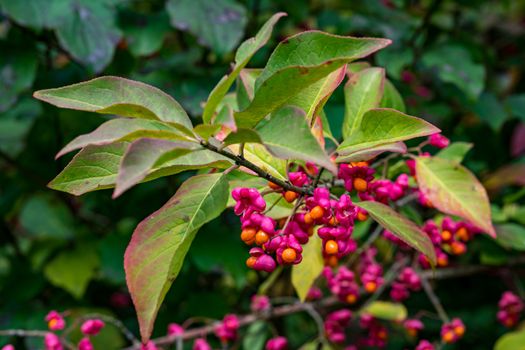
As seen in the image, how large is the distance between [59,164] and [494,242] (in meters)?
1.42

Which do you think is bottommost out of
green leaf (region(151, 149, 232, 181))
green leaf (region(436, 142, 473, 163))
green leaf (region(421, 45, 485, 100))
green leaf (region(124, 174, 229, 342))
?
green leaf (region(421, 45, 485, 100))

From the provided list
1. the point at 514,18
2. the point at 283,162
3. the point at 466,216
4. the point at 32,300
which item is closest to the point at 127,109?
the point at 283,162

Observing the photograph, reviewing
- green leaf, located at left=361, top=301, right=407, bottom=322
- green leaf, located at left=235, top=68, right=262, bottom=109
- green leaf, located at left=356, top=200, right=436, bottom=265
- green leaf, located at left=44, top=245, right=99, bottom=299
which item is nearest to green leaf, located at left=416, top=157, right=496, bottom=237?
green leaf, located at left=356, top=200, right=436, bottom=265

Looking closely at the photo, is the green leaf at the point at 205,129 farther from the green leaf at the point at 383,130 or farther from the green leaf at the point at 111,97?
the green leaf at the point at 383,130

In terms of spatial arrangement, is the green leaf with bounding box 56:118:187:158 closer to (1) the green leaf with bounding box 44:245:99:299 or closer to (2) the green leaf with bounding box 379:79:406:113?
(2) the green leaf with bounding box 379:79:406:113

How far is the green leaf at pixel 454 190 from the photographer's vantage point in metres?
1.00

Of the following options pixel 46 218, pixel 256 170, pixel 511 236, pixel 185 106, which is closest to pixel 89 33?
pixel 185 106

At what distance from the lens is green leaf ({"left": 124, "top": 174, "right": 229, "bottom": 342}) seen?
2.65 feet

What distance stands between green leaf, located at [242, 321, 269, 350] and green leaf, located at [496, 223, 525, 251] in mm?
744

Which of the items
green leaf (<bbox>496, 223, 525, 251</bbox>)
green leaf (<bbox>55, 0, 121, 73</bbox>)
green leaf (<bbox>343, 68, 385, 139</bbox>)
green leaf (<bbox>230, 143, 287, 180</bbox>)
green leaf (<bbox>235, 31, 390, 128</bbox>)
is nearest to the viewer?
green leaf (<bbox>235, 31, 390, 128</bbox>)

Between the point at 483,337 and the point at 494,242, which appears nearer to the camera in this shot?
the point at 494,242

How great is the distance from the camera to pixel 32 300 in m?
2.18

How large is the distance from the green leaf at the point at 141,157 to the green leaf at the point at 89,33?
101 centimetres

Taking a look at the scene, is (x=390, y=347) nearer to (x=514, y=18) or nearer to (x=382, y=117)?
(x=382, y=117)
